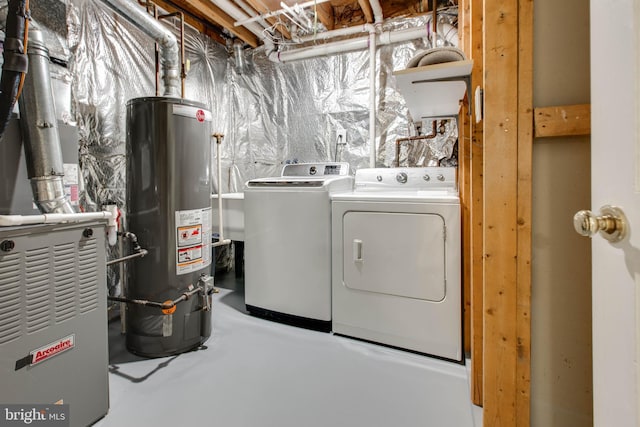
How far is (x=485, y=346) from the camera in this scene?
3.47 ft

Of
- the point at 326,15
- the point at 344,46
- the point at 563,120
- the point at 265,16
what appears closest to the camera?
the point at 563,120

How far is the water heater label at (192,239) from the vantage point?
1862 millimetres

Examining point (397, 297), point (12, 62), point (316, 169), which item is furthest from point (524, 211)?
point (316, 169)

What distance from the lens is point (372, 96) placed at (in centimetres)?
291

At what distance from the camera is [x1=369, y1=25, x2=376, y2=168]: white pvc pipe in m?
2.84

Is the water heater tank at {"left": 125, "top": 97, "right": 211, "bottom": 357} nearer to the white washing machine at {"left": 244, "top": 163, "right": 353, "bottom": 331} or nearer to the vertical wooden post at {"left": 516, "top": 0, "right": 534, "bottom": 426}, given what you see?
the white washing machine at {"left": 244, "top": 163, "right": 353, "bottom": 331}

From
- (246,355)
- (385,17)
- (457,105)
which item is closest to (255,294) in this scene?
(246,355)

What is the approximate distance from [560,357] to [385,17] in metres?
A: 3.08

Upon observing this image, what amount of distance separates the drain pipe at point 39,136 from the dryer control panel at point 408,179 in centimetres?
210

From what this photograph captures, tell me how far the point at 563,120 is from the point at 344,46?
8.16 feet

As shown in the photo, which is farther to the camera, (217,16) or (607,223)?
(217,16)

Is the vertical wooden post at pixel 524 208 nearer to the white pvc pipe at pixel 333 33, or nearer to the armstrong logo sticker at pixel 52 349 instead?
the armstrong logo sticker at pixel 52 349

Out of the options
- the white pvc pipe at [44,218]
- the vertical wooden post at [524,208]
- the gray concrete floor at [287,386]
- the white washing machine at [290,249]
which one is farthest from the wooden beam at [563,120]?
the white pvc pipe at [44,218]

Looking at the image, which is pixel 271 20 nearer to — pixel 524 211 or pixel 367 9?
pixel 367 9
